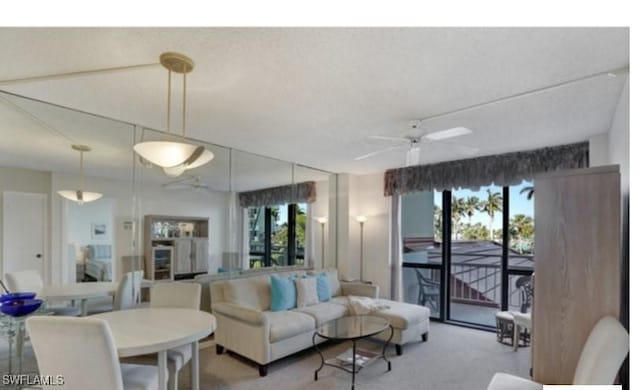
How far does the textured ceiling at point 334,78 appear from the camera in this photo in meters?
1.75

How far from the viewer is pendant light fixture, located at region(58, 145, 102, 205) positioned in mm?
3110

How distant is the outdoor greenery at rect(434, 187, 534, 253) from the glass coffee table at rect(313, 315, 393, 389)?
2.17m

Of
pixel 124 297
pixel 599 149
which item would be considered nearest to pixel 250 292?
pixel 124 297

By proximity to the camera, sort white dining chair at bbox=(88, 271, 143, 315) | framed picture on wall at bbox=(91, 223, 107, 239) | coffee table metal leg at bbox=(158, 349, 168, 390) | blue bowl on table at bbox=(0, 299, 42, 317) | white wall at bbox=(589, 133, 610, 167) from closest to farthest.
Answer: coffee table metal leg at bbox=(158, 349, 168, 390)
blue bowl on table at bbox=(0, 299, 42, 317)
white dining chair at bbox=(88, 271, 143, 315)
framed picture on wall at bbox=(91, 223, 107, 239)
white wall at bbox=(589, 133, 610, 167)

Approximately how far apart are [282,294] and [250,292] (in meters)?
0.39

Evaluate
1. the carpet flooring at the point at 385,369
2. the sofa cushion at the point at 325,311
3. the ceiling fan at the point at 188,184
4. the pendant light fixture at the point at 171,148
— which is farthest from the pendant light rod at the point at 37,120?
the sofa cushion at the point at 325,311

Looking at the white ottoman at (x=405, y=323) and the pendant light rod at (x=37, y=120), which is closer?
the pendant light rod at (x=37, y=120)

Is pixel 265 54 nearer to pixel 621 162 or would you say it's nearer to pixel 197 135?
pixel 197 135

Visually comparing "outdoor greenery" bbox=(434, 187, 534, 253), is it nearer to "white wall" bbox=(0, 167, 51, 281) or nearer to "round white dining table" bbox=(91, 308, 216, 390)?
"round white dining table" bbox=(91, 308, 216, 390)

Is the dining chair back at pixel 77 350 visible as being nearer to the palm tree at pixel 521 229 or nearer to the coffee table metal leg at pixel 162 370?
the coffee table metal leg at pixel 162 370

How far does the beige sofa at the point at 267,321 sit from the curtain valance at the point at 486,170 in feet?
6.19

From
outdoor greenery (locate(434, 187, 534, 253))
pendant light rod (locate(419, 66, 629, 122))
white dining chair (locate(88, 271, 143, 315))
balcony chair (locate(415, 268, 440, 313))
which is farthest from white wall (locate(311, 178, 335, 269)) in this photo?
pendant light rod (locate(419, 66, 629, 122))

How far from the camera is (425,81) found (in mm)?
2250
